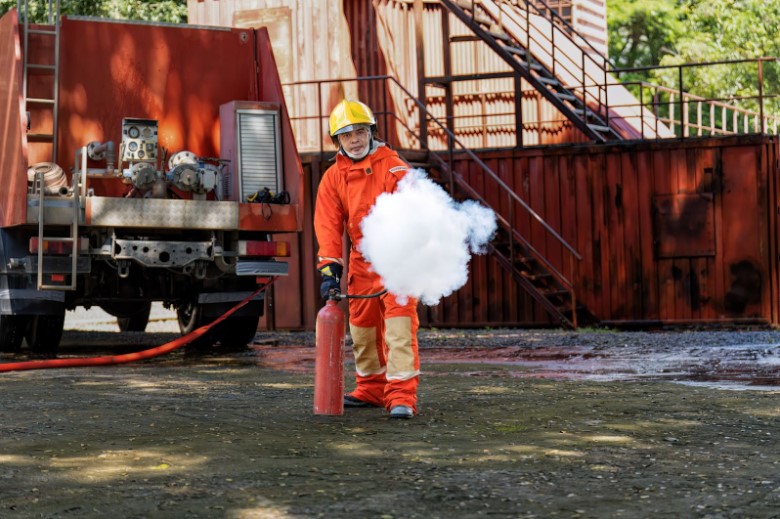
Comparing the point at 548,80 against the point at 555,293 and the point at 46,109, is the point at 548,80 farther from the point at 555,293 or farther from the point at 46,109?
the point at 46,109

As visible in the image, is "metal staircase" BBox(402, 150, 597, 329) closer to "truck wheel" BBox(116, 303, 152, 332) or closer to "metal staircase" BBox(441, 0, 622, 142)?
"metal staircase" BBox(441, 0, 622, 142)

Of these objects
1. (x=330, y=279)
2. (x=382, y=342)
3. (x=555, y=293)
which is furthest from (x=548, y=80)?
(x=330, y=279)

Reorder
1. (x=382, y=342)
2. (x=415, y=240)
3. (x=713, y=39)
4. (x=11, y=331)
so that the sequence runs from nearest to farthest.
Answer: (x=415, y=240), (x=382, y=342), (x=11, y=331), (x=713, y=39)

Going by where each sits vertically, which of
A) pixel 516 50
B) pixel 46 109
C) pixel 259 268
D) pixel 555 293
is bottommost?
pixel 555 293

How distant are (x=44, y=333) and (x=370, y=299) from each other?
6.93 m

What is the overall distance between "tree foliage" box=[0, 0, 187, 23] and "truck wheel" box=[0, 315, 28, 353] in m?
10.8

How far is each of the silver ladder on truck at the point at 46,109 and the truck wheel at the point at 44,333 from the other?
1.35m

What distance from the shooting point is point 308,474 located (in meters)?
5.71

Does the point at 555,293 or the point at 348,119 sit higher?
the point at 348,119

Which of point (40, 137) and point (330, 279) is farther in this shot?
Answer: point (40, 137)

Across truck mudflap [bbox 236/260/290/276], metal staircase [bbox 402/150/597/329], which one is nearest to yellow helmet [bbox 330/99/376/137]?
truck mudflap [bbox 236/260/290/276]

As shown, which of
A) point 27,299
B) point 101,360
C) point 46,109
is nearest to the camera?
point 101,360

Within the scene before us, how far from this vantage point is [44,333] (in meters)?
14.2

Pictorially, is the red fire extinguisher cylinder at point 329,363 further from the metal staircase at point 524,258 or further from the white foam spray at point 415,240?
the metal staircase at point 524,258
